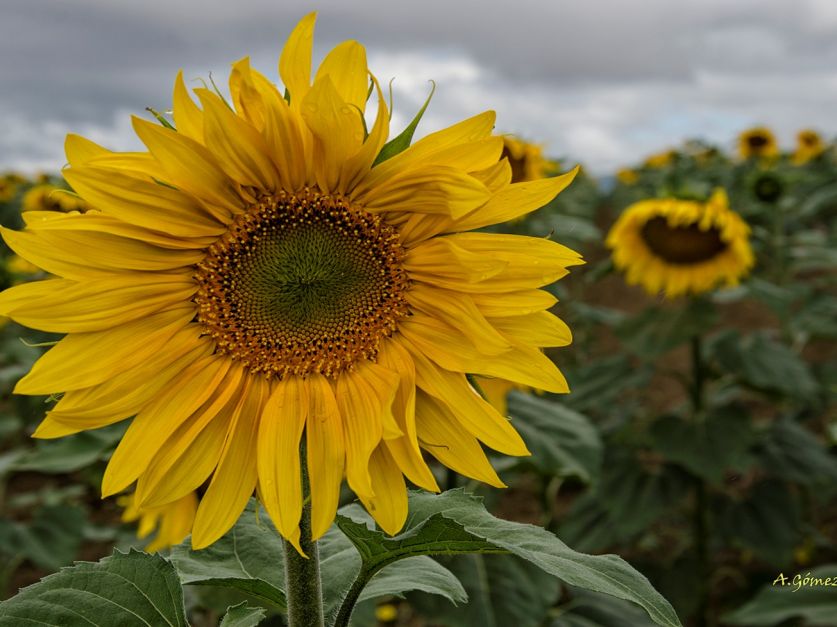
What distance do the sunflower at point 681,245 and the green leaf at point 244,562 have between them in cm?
279

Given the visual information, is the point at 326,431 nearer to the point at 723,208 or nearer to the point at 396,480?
the point at 396,480

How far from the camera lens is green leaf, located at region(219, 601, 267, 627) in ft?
3.74

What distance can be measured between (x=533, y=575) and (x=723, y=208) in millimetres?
1975

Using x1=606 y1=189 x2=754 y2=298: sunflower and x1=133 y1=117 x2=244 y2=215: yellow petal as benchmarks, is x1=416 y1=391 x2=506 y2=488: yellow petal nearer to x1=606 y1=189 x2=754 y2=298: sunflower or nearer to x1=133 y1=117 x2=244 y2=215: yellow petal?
x1=133 y1=117 x2=244 y2=215: yellow petal

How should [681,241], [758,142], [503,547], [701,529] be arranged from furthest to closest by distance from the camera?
[758,142] < [681,241] < [701,529] < [503,547]

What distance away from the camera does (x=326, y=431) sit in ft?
3.95

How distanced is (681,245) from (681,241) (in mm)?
21

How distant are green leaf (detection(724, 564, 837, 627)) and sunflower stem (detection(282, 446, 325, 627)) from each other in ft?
5.75

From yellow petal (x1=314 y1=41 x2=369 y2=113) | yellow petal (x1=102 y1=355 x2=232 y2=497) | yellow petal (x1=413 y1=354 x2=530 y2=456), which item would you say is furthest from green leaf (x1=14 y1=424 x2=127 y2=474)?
yellow petal (x1=314 y1=41 x2=369 y2=113)

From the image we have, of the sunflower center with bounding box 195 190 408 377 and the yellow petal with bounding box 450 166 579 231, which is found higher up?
the yellow petal with bounding box 450 166 579 231

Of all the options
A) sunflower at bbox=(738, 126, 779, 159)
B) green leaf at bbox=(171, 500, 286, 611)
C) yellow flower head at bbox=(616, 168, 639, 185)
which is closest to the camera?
green leaf at bbox=(171, 500, 286, 611)

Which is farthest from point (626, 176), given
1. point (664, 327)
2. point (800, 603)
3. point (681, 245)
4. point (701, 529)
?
point (800, 603)

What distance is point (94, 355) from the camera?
120 cm

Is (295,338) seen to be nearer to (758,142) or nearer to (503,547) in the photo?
(503,547)
